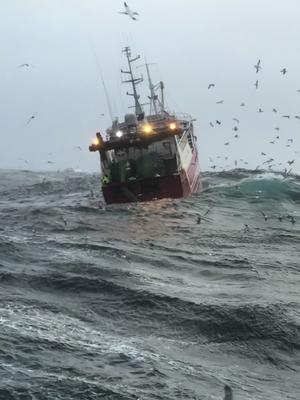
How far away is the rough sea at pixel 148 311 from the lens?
8.73m

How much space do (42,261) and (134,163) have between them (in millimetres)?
14975

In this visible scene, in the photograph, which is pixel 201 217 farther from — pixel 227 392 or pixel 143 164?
pixel 227 392

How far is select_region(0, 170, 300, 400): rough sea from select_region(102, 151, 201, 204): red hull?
5117 mm

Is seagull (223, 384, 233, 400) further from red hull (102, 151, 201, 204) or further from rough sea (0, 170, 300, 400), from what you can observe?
red hull (102, 151, 201, 204)

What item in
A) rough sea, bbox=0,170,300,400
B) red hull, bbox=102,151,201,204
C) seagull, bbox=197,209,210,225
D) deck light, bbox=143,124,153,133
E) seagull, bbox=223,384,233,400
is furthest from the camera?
deck light, bbox=143,124,153,133

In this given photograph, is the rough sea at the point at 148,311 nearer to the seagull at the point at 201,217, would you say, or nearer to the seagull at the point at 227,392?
the seagull at the point at 227,392

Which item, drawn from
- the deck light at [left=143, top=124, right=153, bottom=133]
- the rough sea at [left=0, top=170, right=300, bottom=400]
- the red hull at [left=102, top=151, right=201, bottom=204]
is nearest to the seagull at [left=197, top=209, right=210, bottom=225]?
the rough sea at [left=0, top=170, right=300, bottom=400]

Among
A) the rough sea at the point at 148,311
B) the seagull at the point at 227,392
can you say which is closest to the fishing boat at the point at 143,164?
the rough sea at the point at 148,311

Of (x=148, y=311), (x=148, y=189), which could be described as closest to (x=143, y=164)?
(x=148, y=189)

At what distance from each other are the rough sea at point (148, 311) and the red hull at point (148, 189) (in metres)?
5.12

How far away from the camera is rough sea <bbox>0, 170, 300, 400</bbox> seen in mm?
8727

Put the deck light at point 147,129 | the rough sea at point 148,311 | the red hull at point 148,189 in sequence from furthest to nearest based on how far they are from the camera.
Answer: the deck light at point 147,129 < the red hull at point 148,189 < the rough sea at point 148,311

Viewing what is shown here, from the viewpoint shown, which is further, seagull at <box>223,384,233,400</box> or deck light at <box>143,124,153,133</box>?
deck light at <box>143,124,153,133</box>

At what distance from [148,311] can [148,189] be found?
18.3 meters
